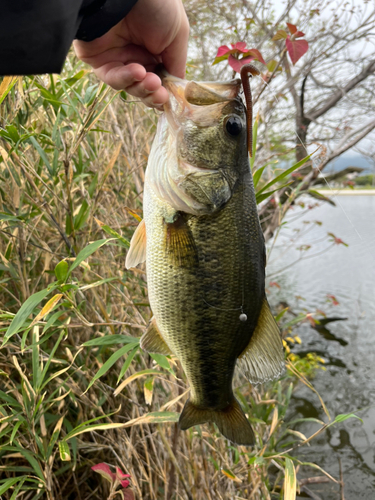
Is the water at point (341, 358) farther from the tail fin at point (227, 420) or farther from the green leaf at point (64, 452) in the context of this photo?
the green leaf at point (64, 452)

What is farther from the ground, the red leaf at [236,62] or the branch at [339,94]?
the branch at [339,94]

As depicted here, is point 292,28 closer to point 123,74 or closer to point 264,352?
point 123,74

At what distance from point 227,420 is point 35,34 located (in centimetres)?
122

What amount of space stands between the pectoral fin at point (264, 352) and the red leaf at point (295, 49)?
141 centimetres

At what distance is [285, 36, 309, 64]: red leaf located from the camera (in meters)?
2.00

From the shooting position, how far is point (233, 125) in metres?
1.20

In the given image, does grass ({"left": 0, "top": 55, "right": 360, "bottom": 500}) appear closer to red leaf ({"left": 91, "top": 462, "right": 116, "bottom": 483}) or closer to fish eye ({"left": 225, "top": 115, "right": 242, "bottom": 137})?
red leaf ({"left": 91, "top": 462, "right": 116, "bottom": 483})

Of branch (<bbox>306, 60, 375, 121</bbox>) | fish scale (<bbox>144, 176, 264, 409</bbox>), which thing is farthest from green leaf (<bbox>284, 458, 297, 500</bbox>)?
branch (<bbox>306, 60, 375, 121</bbox>)

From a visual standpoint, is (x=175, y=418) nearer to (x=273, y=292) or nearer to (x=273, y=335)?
(x=273, y=335)

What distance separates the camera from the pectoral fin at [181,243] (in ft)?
3.85

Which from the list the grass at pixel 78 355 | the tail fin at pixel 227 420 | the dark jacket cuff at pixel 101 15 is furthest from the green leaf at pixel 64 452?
the dark jacket cuff at pixel 101 15

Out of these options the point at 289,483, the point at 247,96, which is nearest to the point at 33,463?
the point at 289,483

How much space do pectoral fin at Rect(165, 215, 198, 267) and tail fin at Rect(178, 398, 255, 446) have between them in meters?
0.52

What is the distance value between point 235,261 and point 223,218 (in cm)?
14
